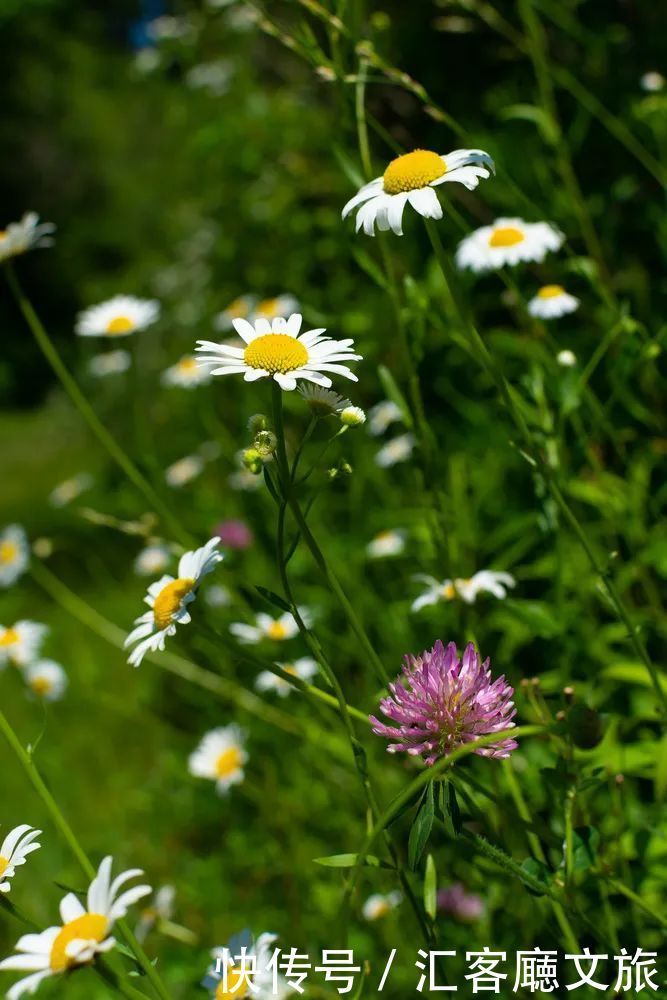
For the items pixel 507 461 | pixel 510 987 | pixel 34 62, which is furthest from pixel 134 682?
pixel 34 62

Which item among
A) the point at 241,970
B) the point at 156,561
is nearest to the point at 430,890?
the point at 241,970

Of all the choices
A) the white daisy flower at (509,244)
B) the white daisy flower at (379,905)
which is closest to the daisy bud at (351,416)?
the white daisy flower at (509,244)

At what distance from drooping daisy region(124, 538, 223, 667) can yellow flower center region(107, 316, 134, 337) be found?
2.42ft

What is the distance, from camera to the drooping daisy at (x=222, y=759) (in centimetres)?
163

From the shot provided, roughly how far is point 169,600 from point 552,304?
86 centimetres

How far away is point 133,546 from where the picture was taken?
136 inches

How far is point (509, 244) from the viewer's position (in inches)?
55.5

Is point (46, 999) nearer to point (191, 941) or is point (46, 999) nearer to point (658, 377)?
point (191, 941)

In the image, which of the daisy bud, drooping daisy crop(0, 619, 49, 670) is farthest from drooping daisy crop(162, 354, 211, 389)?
the daisy bud

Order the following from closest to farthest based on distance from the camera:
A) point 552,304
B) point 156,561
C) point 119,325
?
point 552,304, point 119,325, point 156,561

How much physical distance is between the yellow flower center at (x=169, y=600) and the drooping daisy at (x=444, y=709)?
0.73 feet

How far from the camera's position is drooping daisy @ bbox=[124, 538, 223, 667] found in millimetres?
851

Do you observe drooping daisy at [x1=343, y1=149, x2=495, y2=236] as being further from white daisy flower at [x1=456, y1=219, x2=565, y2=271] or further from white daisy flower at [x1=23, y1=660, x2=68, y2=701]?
white daisy flower at [x1=23, y1=660, x2=68, y2=701]

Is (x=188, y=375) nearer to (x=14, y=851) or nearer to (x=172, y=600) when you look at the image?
(x=172, y=600)
